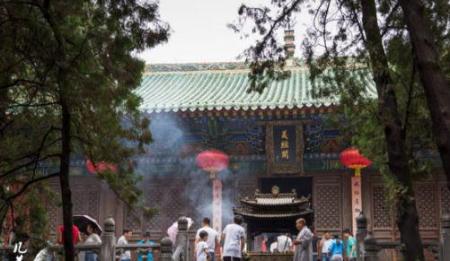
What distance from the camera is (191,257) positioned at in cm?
1225

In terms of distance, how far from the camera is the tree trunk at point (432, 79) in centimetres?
424

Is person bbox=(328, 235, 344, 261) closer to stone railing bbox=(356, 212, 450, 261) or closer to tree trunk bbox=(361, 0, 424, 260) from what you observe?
stone railing bbox=(356, 212, 450, 261)

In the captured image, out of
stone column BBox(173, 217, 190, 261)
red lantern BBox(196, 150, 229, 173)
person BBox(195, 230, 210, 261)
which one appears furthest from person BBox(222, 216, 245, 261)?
red lantern BBox(196, 150, 229, 173)

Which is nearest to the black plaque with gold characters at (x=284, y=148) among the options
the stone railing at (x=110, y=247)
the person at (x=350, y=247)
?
the person at (x=350, y=247)

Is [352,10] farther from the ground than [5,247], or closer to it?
farther from the ground

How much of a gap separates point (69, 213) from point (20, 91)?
1.43 metres

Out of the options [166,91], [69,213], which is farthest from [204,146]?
[69,213]

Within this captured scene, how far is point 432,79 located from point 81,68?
2.53 m

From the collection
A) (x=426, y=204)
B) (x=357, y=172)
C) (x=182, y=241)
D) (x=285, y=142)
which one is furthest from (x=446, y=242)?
(x=285, y=142)

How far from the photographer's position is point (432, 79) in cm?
434

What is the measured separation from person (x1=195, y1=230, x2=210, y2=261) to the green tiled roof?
3178 millimetres

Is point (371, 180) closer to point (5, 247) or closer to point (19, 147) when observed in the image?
point (5, 247)

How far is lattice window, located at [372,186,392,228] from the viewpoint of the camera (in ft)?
49.2

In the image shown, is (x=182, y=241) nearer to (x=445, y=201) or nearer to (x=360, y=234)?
(x=360, y=234)
